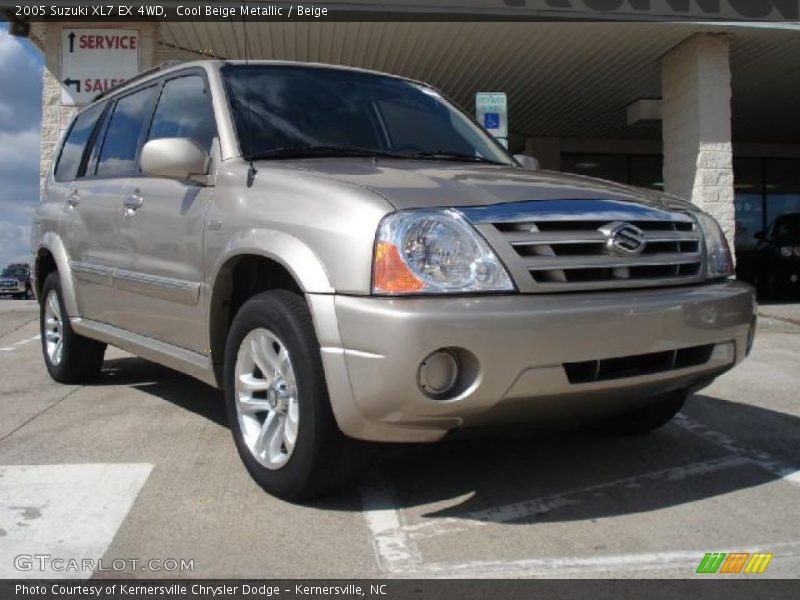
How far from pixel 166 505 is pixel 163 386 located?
2.54m

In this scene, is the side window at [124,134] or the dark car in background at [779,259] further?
the dark car in background at [779,259]

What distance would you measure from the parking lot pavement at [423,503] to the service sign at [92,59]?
21.3ft

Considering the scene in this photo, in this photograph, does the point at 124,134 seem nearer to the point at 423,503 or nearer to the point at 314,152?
the point at 314,152

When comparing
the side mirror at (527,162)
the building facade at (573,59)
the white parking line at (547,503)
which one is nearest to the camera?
→ the white parking line at (547,503)

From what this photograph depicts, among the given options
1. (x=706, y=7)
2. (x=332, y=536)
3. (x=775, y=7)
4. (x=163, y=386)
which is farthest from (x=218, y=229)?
(x=775, y=7)

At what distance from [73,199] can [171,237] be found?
5.42ft

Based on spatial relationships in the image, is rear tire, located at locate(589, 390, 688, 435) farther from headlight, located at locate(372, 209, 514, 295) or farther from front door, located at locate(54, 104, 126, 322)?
front door, located at locate(54, 104, 126, 322)

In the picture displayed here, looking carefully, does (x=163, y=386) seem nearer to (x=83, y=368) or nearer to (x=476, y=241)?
(x=83, y=368)

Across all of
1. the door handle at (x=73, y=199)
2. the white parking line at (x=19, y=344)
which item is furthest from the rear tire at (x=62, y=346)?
the white parking line at (x=19, y=344)

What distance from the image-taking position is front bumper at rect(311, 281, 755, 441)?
8.54 feet

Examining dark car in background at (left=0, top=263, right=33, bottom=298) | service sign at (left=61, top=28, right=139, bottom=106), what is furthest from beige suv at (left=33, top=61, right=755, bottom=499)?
dark car in background at (left=0, top=263, right=33, bottom=298)

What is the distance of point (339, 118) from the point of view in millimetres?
3973

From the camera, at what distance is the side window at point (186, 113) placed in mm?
3893

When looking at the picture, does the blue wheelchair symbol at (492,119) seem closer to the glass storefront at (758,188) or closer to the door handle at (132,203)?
the door handle at (132,203)
